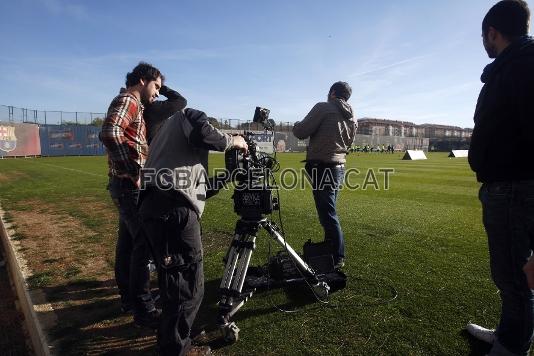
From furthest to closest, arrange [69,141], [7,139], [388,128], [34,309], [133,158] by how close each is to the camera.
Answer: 1. [388,128]
2. [69,141]
3. [7,139]
4. [34,309]
5. [133,158]

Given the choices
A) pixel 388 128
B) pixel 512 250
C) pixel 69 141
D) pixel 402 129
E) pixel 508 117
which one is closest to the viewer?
pixel 508 117

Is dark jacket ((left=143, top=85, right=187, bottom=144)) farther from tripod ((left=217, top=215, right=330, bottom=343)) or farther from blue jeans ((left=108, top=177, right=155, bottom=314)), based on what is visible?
tripod ((left=217, top=215, right=330, bottom=343))

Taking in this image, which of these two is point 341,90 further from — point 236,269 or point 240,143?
point 236,269

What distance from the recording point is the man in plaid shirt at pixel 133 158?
2.88 m

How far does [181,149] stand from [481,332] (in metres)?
2.72

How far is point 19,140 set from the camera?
34875 mm

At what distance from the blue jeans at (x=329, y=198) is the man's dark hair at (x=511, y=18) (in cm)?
235

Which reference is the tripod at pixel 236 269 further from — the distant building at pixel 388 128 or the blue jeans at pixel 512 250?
the distant building at pixel 388 128

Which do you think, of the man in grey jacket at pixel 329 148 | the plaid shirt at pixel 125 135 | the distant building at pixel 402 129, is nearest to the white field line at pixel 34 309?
the plaid shirt at pixel 125 135

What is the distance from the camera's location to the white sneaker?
2.76 meters

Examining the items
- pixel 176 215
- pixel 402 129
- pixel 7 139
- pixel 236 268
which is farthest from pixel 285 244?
pixel 402 129

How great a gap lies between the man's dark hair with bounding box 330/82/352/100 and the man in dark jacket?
2.09m

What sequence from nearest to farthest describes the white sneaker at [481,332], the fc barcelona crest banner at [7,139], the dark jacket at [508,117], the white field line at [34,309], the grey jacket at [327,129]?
1. the dark jacket at [508,117]
2. the white sneaker at [481,332]
3. the white field line at [34,309]
4. the grey jacket at [327,129]
5. the fc barcelona crest banner at [7,139]

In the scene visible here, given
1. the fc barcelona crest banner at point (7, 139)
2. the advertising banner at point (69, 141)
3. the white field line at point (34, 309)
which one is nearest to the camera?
the white field line at point (34, 309)
